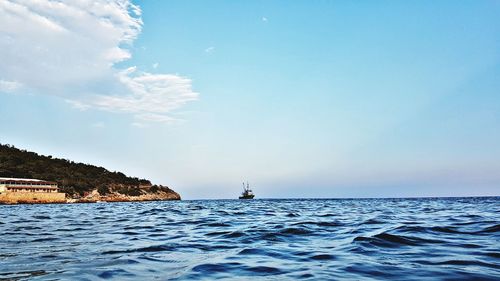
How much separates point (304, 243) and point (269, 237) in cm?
172

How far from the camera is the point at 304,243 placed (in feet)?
34.5

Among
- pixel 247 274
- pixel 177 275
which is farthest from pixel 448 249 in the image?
pixel 177 275

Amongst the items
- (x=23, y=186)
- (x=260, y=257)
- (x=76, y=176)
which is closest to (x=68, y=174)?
(x=76, y=176)

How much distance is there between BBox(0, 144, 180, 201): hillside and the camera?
121800 millimetres

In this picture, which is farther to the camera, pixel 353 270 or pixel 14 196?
pixel 14 196

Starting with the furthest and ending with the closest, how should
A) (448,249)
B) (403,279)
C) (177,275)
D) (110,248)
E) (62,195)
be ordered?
(62,195)
(110,248)
(448,249)
(177,275)
(403,279)

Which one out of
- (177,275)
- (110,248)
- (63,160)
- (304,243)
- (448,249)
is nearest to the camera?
A: (177,275)

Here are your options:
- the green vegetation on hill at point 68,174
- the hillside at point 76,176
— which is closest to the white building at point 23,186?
the hillside at point 76,176

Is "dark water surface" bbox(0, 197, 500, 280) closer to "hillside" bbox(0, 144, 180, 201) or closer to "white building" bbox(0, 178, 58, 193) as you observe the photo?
"white building" bbox(0, 178, 58, 193)

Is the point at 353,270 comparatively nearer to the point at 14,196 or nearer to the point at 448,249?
the point at 448,249

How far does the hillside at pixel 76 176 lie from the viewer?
122m

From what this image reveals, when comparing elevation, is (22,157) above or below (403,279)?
above

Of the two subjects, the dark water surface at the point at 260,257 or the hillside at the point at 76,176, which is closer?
the dark water surface at the point at 260,257

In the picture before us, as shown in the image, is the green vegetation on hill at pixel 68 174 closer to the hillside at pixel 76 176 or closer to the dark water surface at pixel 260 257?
the hillside at pixel 76 176
